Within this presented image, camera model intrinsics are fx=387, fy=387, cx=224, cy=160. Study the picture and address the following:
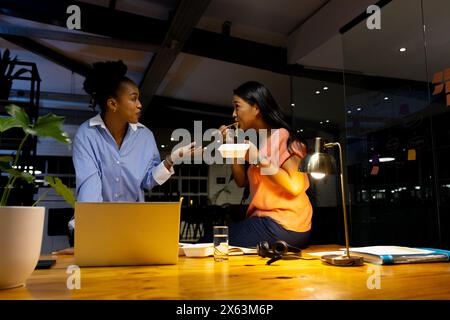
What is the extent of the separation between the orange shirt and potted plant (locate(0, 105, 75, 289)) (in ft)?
3.92

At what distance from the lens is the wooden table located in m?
0.78

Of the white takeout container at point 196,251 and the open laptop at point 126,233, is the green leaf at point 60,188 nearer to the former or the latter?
the open laptop at point 126,233

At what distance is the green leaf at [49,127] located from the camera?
32.6 inches

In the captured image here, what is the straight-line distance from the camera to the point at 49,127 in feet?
2.73

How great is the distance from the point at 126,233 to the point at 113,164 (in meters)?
1.06

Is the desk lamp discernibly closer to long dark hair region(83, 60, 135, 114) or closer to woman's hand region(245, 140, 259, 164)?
woman's hand region(245, 140, 259, 164)

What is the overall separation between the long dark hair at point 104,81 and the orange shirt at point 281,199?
990 mm

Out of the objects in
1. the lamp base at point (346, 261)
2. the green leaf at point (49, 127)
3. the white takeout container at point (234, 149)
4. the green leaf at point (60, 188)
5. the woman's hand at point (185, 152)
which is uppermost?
the woman's hand at point (185, 152)

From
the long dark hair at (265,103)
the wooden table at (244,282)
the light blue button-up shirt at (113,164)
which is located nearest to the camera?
the wooden table at (244,282)

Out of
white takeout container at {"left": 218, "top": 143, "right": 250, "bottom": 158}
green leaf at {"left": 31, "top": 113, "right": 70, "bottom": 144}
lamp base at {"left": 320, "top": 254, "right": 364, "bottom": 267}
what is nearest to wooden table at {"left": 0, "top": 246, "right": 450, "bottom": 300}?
→ lamp base at {"left": 320, "top": 254, "right": 364, "bottom": 267}

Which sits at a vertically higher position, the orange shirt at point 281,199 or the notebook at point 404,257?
the orange shirt at point 281,199

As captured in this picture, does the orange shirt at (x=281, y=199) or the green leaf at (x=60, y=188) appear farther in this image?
the orange shirt at (x=281, y=199)

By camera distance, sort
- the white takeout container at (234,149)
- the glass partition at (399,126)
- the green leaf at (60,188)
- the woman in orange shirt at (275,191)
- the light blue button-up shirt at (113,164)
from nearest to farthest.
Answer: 1. the green leaf at (60,188)
2. the white takeout container at (234,149)
3. the woman in orange shirt at (275,191)
4. the light blue button-up shirt at (113,164)
5. the glass partition at (399,126)

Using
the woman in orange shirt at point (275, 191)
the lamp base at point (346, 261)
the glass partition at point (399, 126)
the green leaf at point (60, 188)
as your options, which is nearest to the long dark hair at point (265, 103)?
the woman in orange shirt at point (275, 191)
